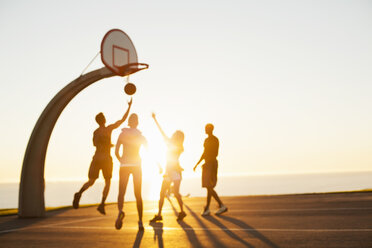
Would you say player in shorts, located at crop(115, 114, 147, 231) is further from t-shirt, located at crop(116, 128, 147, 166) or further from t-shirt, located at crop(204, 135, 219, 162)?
t-shirt, located at crop(204, 135, 219, 162)

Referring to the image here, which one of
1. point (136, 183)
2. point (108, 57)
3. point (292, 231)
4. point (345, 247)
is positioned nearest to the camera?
point (345, 247)

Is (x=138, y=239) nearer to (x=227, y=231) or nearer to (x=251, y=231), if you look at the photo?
(x=227, y=231)

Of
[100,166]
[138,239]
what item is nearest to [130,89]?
[100,166]

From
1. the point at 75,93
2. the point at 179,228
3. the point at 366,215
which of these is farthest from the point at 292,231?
the point at 75,93

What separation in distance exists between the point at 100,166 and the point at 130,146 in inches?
34.7

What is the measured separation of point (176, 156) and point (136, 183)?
2143 millimetres

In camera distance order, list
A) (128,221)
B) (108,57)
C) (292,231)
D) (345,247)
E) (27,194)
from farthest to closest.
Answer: (27,194)
(108,57)
(128,221)
(292,231)
(345,247)

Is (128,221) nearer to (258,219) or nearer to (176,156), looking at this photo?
(176,156)

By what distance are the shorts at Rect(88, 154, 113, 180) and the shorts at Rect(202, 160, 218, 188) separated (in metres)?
3.41

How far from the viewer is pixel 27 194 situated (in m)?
12.5

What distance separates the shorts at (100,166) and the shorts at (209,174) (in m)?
3.41

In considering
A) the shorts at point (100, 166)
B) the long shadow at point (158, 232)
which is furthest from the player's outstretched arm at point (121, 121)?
the long shadow at point (158, 232)

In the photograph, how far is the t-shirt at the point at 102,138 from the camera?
29.2 ft

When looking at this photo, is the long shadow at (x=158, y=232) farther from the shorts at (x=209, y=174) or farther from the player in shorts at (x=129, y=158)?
the shorts at (x=209, y=174)
